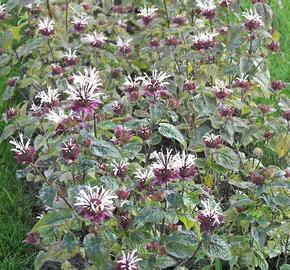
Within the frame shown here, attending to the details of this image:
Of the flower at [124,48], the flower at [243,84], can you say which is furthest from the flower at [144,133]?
the flower at [124,48]

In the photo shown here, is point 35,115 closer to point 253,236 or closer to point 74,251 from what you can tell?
point 74,251

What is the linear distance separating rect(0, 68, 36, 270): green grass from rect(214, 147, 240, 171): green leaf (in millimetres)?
699

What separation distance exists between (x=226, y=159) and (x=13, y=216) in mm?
861

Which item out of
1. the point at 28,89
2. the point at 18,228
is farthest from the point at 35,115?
the point at 28,89

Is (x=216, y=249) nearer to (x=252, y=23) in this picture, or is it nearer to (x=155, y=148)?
(x=252, y=23)

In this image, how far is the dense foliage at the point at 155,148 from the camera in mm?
1677

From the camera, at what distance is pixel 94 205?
5.08ft

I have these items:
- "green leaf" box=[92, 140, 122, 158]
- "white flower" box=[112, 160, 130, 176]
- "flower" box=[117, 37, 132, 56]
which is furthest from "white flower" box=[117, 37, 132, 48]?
"green leaf" box=[92, 140, 122, 158]

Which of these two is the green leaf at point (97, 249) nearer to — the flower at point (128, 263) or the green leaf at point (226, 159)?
the flower at point (128, 263)

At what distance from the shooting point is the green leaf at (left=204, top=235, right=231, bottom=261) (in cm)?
166

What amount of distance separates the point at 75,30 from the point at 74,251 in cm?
134

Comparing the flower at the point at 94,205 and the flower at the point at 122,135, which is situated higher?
the flower at the point at 94,205

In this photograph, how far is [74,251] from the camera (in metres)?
1.73

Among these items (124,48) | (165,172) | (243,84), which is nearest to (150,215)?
(165,172)
